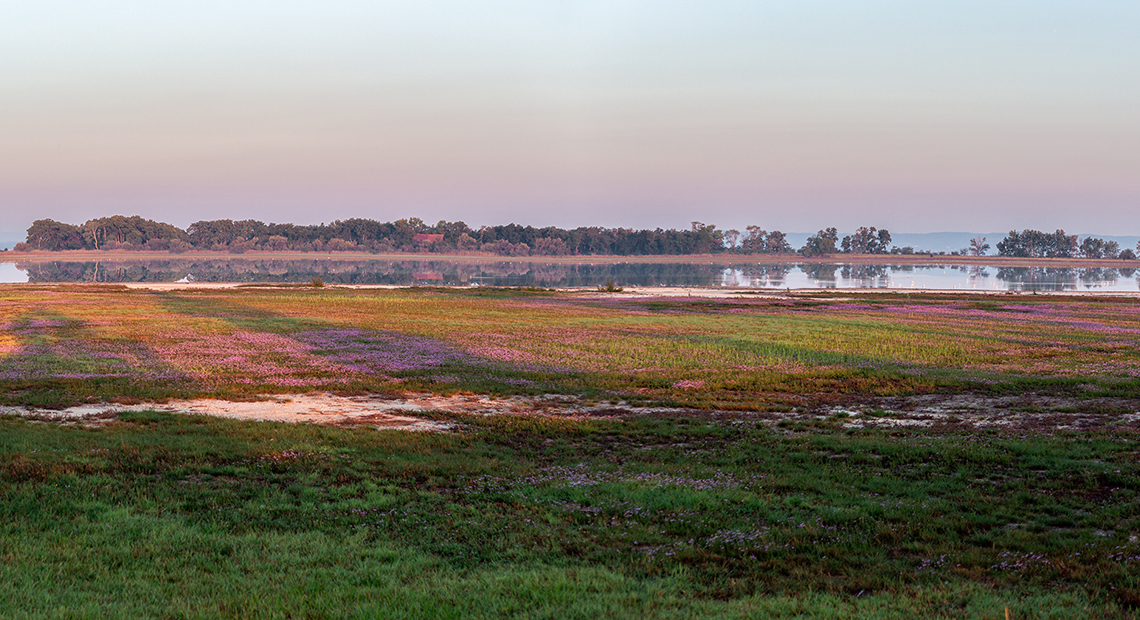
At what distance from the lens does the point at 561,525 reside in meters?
10.8

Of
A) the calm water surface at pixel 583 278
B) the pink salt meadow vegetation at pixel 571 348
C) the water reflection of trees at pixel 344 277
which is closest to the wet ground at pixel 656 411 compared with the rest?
the pink salt meadow vegetation at pixel 571 348

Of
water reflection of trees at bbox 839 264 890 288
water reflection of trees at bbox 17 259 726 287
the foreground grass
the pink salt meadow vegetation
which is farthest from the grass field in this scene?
water reflection of trees at bbox 839 264 890 288

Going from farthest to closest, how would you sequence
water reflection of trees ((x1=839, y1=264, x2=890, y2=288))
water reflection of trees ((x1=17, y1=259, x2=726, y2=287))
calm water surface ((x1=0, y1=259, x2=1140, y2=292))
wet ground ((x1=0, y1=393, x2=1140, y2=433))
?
water reflection of trees ((x1=17, y1=259, x2=726, y2=287))
water reflection of trees ((x1=839, y1=264, x2=890, y2=288))
calm water surface ((x1=0, y1=259, x2=1140, y2=292))
wet ground ((x1=0, y1=393, x2=1140, y2=433))

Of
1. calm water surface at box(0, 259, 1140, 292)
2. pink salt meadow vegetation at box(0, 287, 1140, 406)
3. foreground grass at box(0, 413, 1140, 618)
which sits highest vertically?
calm water surface at box(0, 259, 1140, 292)

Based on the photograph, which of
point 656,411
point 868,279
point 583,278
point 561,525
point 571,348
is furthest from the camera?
point 583,278

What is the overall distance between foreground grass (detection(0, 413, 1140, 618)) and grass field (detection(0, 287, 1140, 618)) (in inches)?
2.0

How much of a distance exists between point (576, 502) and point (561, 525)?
1.14m

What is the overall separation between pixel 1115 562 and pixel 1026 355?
24.6 metres

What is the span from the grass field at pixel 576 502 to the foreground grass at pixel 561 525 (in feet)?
0.16

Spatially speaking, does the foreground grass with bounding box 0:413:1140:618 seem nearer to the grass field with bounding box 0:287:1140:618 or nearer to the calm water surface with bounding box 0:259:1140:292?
the grass field with bounding box 0:287:1140:618

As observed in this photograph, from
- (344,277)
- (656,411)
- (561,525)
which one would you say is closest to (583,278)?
(344,277)

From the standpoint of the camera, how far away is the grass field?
828cm

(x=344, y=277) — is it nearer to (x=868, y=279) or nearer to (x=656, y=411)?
(x=868, y=279)

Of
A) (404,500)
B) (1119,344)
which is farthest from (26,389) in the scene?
(1119,344)
